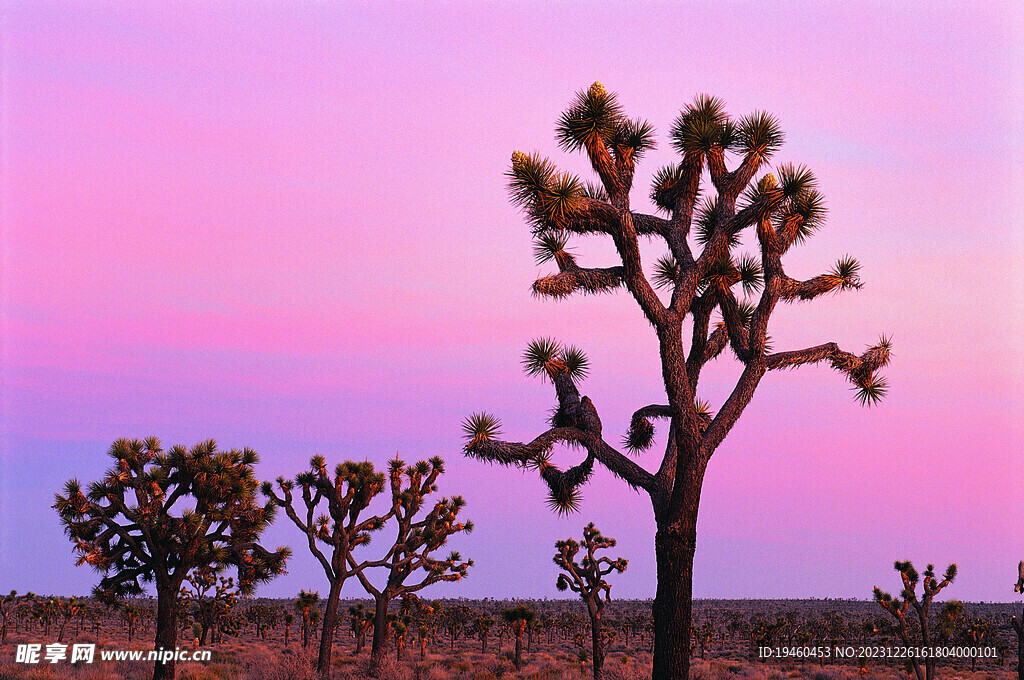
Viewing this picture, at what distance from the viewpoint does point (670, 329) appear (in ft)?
49.1

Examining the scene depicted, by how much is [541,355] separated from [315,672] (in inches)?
780

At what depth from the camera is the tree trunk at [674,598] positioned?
47.6 ft

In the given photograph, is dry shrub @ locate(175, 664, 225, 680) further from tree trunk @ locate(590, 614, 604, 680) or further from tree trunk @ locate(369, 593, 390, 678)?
tree trunk @ locate(590, 614, 604, 680)

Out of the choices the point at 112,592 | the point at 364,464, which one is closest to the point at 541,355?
the point at 364,464

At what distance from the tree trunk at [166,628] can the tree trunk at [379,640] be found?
→ 8.35 meters

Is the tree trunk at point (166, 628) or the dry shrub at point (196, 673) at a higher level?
the tree trunk at point (166, 628)

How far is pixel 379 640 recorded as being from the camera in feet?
112

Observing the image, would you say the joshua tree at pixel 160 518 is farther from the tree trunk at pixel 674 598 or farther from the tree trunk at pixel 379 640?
the tree trunk at pixel 674 598

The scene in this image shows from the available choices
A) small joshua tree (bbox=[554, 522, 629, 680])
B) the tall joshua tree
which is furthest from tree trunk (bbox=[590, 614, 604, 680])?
the tall joshua tree

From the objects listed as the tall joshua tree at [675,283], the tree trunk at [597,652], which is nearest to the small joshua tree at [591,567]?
the tree trunk at [597,652]

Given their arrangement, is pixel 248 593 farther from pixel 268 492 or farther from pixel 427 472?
pixel 427 472

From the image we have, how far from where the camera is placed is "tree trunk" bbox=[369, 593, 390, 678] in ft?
109

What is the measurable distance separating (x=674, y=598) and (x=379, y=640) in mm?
22377

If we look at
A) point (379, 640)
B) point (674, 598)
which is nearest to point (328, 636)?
point (379, 640)
